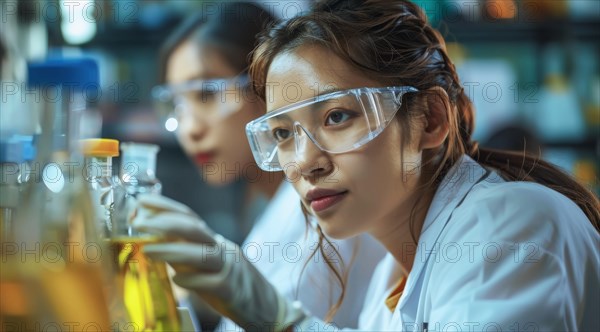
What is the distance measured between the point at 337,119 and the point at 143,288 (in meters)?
0.36

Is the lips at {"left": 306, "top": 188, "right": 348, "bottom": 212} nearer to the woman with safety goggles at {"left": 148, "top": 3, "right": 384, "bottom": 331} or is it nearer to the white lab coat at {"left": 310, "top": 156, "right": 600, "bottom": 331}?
the white lab coat at {"left": 310, "top": 156, "right": 600, "bottom": 331}

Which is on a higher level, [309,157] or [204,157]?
[309,157]

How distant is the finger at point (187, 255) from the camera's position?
913 millimetres

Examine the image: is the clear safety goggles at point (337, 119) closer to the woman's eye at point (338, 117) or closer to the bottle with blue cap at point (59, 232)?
the woman's eye at point (338, 117)

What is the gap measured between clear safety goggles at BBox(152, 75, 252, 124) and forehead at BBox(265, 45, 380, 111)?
95 cm

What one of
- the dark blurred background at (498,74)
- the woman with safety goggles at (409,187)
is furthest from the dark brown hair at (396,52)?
the dark blurred background at (498,74)

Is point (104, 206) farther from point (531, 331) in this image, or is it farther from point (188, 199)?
point (188, 199)

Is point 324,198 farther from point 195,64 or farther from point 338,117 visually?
point 195,64

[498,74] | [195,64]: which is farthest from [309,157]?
[498,74]

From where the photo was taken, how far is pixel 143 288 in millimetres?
922

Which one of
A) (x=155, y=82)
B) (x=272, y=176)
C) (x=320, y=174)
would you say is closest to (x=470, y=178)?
(x=320, y=174)

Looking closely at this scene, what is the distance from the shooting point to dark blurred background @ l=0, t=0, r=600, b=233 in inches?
134

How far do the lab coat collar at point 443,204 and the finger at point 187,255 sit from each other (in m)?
0.35

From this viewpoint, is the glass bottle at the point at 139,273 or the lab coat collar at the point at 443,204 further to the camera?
the lab coat collar at the point at 443,204
